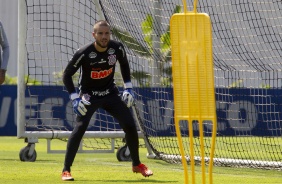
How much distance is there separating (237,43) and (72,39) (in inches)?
97.6

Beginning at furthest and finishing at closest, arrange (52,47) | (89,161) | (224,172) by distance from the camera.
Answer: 1. (52,47)
2. (89,161)
3. (224,172)

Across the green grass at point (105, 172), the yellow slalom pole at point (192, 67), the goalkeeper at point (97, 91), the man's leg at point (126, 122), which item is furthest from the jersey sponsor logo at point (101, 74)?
the yellow slalom pole at point (192, 67)

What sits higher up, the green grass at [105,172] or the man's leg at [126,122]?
the man's leg at [126,122]

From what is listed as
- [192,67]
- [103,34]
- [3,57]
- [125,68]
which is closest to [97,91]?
[125,68]

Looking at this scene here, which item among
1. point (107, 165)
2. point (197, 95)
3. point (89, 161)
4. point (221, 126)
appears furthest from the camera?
point (221, 126)

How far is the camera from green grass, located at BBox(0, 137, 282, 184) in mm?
10438

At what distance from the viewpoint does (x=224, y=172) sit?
12.0 m

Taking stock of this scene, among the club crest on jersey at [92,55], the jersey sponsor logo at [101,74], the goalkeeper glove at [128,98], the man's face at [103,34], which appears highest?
the man's face at [103,34]

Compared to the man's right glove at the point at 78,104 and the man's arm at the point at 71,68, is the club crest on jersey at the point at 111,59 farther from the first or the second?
the man's right glove at the point at 78,104

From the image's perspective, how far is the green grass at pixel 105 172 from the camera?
10.4 m

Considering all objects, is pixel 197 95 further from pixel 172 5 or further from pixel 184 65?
pixel 172 5

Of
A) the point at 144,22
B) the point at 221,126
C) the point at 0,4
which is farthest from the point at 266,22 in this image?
the point at 0,4

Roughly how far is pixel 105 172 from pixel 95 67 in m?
1.49

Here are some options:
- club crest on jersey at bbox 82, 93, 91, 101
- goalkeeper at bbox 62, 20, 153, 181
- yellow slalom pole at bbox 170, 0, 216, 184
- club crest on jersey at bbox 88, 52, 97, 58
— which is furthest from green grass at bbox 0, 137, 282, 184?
yellow slalom pole at bbox 170, 0, 216, 184
